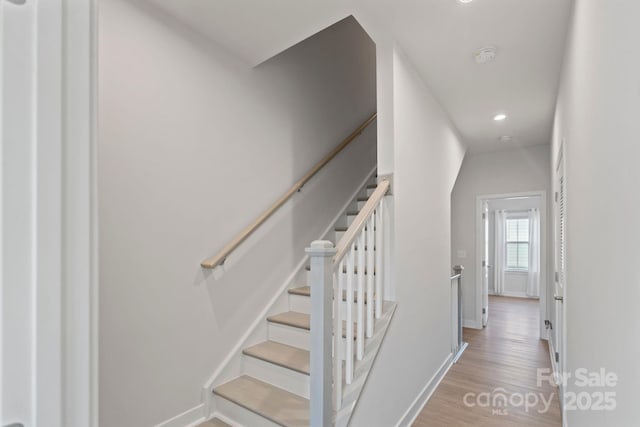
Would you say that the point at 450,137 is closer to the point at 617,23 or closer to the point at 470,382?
the point at 470,382

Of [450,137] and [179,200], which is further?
[450,137]

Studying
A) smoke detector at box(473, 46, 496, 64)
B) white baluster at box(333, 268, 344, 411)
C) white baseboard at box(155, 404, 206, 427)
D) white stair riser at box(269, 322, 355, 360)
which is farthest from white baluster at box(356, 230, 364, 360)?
smoke detector at box(473, 46, 496, 64)

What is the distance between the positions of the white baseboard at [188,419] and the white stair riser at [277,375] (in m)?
0.37

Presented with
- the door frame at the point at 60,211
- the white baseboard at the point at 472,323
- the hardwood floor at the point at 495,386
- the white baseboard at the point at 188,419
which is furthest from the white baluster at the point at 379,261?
the white baseboard at the point at 472,323

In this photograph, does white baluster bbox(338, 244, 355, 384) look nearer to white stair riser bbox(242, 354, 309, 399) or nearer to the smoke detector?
white stair riser bbox(242, 354, 309, 399)

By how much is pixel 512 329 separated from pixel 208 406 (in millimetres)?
4699

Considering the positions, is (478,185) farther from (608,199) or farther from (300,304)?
(608,199)

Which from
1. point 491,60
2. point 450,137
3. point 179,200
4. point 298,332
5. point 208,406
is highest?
point 491,60

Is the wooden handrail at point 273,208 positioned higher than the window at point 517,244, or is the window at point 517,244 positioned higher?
the wooden handrail at point 273,208

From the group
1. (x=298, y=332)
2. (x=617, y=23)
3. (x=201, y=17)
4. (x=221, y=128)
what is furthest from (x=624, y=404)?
(x=201, y=17)

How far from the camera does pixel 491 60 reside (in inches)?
96.8

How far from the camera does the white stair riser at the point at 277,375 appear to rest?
6.70 feet

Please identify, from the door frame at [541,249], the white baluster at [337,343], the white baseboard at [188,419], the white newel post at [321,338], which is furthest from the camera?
the door frame at [541,249]

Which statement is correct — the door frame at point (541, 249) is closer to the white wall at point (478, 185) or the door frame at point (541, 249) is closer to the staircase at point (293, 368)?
the white wall at point (478, 185)
